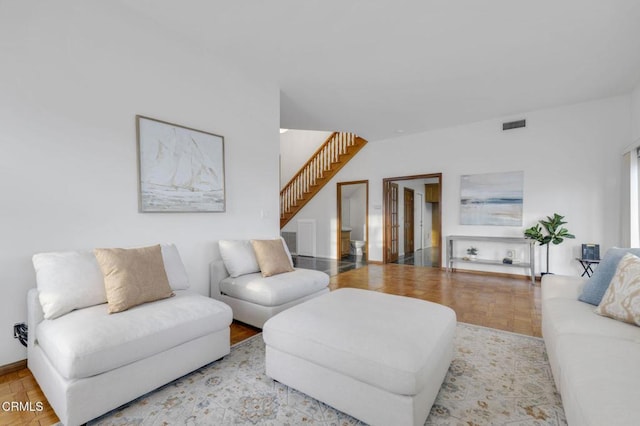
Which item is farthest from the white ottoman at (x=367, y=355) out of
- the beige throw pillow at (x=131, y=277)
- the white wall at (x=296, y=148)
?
the white wall at (x=296, y=148)

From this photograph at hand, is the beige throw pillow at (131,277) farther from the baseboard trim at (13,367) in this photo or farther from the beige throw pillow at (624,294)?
the beige throw pillow at (624,294)

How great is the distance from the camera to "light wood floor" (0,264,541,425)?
1.72 metres

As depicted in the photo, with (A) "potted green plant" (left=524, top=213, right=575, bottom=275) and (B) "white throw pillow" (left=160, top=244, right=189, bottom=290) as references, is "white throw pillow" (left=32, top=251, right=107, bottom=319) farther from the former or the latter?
(A) "potted green plant" (left=524, top=213, right=575, bottom=275)

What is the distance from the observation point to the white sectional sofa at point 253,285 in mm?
2633

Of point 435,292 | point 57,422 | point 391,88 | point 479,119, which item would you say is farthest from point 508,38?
point 57,422

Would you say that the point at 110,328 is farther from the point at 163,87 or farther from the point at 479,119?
the point at 479,119

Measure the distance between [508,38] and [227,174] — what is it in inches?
128

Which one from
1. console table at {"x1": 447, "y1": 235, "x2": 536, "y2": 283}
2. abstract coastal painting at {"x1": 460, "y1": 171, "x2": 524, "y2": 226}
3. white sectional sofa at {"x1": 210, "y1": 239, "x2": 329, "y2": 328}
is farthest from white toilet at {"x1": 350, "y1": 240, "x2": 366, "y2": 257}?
white sectional sofa at {"x1": 210, "y1": 239, "x2": 329, "y2": 328}

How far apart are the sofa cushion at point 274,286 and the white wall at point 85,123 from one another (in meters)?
0.49

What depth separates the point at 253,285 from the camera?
8.91ft

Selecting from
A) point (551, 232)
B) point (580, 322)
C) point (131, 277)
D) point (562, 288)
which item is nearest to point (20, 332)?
point (131, 277)

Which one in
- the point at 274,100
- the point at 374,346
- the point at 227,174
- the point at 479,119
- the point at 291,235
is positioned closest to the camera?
the point at 374,346

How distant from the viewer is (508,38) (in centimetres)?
281

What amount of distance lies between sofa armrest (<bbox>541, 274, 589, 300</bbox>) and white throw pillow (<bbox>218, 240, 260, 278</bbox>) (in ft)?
8.72
